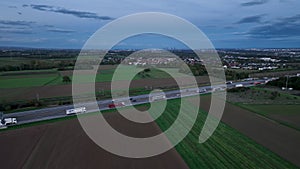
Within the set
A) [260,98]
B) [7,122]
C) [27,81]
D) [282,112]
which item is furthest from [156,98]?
[27,81]

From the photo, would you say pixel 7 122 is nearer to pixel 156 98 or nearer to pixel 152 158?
pixel 152 158

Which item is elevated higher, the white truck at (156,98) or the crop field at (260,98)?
the white truck at (156,98)

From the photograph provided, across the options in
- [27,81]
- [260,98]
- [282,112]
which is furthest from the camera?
[27,81]

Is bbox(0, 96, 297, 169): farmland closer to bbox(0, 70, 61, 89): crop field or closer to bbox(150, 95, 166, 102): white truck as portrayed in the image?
bbox(150, 95, 166, 102): white truck

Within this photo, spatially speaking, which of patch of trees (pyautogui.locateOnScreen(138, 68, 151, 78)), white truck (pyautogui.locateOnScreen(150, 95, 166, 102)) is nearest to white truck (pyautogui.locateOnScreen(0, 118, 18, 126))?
white truck (pyautogui.locateOnScreen(150, 95, 166, 102))

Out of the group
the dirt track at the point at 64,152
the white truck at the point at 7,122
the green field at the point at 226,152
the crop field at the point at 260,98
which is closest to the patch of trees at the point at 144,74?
the crop field at the point at 260,98

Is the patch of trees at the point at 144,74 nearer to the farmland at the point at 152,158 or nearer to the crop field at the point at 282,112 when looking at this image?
the crop field at the point at 282,112
